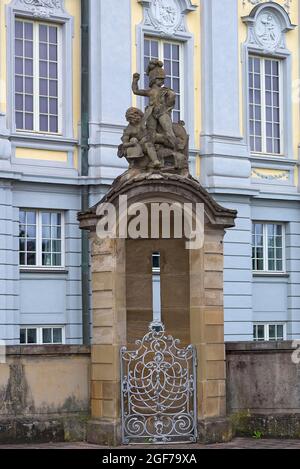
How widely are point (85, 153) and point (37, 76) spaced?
2.18 m

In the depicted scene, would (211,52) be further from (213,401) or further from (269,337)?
(213,401)

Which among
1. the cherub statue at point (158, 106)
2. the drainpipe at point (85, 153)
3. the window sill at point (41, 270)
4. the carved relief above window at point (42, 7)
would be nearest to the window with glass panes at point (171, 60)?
the drainpipe at point (85, 153)

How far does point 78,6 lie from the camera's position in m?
29.3

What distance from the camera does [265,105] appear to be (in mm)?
32844

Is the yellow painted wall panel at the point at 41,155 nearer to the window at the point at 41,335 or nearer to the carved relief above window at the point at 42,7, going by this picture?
the carved relief above window at the point at 42,7

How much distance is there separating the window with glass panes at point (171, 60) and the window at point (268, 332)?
605 centimetres

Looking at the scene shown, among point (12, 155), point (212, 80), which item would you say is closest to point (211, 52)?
point (212, 80)

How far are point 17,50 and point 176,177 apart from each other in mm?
Answer: 11920

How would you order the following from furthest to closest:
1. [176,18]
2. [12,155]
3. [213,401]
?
[176,18] < [12,155] < [213,401]

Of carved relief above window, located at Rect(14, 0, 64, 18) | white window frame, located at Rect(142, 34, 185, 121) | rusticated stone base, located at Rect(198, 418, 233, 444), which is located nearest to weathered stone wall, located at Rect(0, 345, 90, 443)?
rusticated stone base, located at Rect(198, 418, 233, 444)

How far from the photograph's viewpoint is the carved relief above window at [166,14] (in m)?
30.3

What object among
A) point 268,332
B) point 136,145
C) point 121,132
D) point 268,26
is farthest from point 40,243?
point 136,145

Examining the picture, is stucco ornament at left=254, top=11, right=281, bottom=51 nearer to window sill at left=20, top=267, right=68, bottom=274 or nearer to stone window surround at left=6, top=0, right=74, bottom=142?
stone window surround at left=6, top=0, right=74, bottom=142

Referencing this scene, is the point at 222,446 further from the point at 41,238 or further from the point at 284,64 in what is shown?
the point at 284,64
